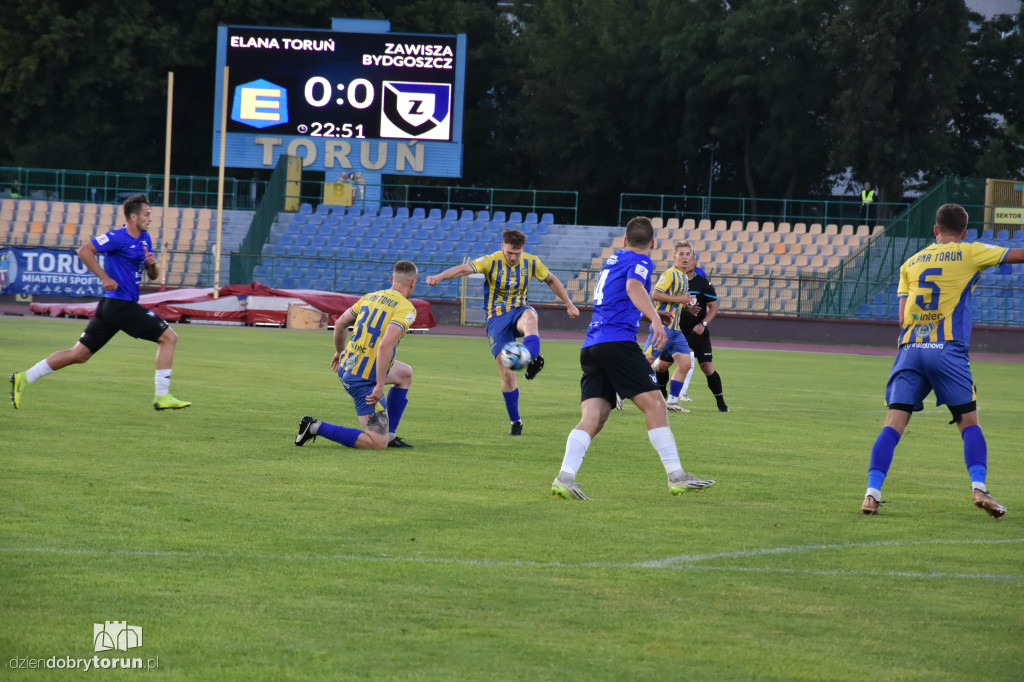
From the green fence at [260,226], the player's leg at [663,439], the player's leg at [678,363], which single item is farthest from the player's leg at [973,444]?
the green fence at [260,226]

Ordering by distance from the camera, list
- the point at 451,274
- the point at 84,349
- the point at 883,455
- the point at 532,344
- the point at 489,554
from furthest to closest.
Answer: the point at 84,349 < the point at 532,344 < the point at 451,274 < the point at 883,455 < the point at 489,554

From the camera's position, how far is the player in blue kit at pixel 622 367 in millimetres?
8383

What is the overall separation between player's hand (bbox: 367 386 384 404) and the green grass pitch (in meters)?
0.44

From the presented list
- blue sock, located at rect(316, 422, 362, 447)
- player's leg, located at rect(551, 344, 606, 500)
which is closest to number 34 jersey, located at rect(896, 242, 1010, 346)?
player's leg, located at rect(551, 344, 606, 500)

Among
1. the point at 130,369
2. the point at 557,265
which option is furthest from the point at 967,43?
the point at 130,369

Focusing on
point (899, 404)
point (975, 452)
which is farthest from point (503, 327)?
point (975, 452)

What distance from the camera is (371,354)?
33.8ft

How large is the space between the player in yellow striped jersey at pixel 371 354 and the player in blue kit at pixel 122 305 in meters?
2.77

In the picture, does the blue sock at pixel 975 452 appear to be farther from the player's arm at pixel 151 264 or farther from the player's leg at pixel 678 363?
the player's arm at pixel 151 264

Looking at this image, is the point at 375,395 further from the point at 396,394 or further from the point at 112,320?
the point at 112,320

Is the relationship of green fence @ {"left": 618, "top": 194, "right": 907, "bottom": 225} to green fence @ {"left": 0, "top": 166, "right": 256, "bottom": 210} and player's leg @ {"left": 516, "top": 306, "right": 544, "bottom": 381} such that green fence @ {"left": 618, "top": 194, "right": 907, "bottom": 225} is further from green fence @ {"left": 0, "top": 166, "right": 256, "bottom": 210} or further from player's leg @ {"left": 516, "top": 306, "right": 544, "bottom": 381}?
player's leg @ {"left": 516, "top": 306, "right": 544, "bottom": 381}

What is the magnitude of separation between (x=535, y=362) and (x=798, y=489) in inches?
130

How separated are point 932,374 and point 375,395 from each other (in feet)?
13.6

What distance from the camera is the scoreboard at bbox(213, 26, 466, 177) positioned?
41031mm
